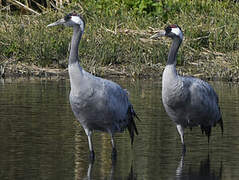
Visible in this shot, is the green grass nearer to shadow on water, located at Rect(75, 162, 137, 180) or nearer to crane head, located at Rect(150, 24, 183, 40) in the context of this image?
crane head, located at Rect(150, 24, 183, 40)

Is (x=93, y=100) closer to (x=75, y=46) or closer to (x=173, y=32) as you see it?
(x=75, y=46)

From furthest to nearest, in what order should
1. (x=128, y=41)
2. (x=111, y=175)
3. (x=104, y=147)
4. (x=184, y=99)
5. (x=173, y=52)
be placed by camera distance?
(x=128, y=41) < (x=173, y=52) < (x=104, y=147) < (x=184, y=99) < (x=111, y=175)

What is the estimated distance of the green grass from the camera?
18953mm

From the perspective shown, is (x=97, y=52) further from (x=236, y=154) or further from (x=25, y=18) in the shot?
(x=236, y=154)

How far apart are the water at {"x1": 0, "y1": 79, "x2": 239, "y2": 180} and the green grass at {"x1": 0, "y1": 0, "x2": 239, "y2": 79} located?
13.7ft

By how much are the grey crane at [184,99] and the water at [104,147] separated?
33 cm

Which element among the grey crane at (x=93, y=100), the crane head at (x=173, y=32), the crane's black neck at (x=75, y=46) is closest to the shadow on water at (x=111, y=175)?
the grey crane at (x=93, y=100)

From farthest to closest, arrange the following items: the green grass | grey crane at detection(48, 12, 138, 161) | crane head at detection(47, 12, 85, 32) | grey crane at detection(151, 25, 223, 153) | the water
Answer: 1. the green grass
2. grey crane at detection(151, 25, 223, 153)
3. crane head at detection(47, 12, 85, 32)
4. grey crane at detection(48, 12, 138, 161)
5. the water

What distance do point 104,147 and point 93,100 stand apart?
1.17 m

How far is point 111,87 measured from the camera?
965 centimetres

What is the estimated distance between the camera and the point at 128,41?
64.0 ft

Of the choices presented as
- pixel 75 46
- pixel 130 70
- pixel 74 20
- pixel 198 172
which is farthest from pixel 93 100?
pixel 130 70

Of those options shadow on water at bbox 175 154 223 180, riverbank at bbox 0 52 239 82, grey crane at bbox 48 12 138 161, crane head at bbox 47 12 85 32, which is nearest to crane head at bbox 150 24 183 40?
grey crane at bbox 48 12 138 161

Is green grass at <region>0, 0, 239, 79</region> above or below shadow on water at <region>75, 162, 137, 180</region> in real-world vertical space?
above
